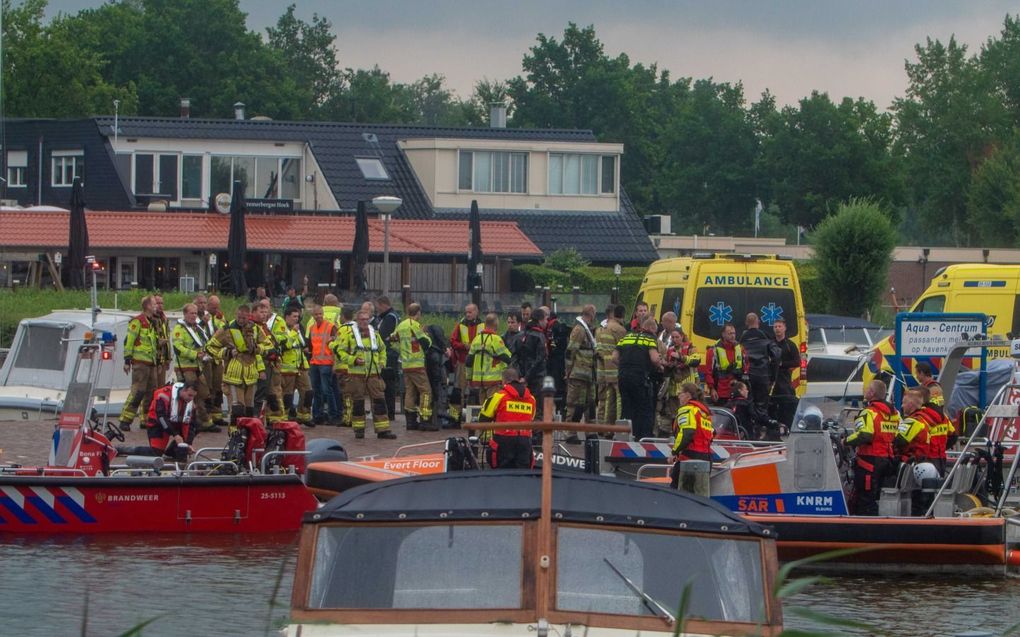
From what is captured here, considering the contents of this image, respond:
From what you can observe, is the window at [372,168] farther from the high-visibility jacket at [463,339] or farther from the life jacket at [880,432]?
the life jacket at [880,432]

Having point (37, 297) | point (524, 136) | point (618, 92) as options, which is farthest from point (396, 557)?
point (618, 92)

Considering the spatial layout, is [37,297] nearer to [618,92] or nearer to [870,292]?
[870,292]

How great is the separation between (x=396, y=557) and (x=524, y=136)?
159 feet

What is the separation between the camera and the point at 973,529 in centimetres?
1388

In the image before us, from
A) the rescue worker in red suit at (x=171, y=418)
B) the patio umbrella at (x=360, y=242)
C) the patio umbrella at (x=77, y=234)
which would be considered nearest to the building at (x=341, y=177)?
the patio umbrella at (x=360, y=242)

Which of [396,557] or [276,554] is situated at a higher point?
[396,557]

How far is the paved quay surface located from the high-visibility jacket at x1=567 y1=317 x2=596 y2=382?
1747 millimetres

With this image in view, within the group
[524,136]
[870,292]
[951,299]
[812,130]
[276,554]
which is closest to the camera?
[276,554]

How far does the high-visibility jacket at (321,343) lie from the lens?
21.9 m

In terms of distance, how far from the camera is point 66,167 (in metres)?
53.2

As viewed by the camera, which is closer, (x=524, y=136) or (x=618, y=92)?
(x=524, y=136)

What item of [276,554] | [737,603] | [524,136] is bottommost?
[276,554]

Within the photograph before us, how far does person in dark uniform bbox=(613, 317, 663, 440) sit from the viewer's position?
782 inches

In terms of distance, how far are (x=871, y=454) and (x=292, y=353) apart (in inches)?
344
